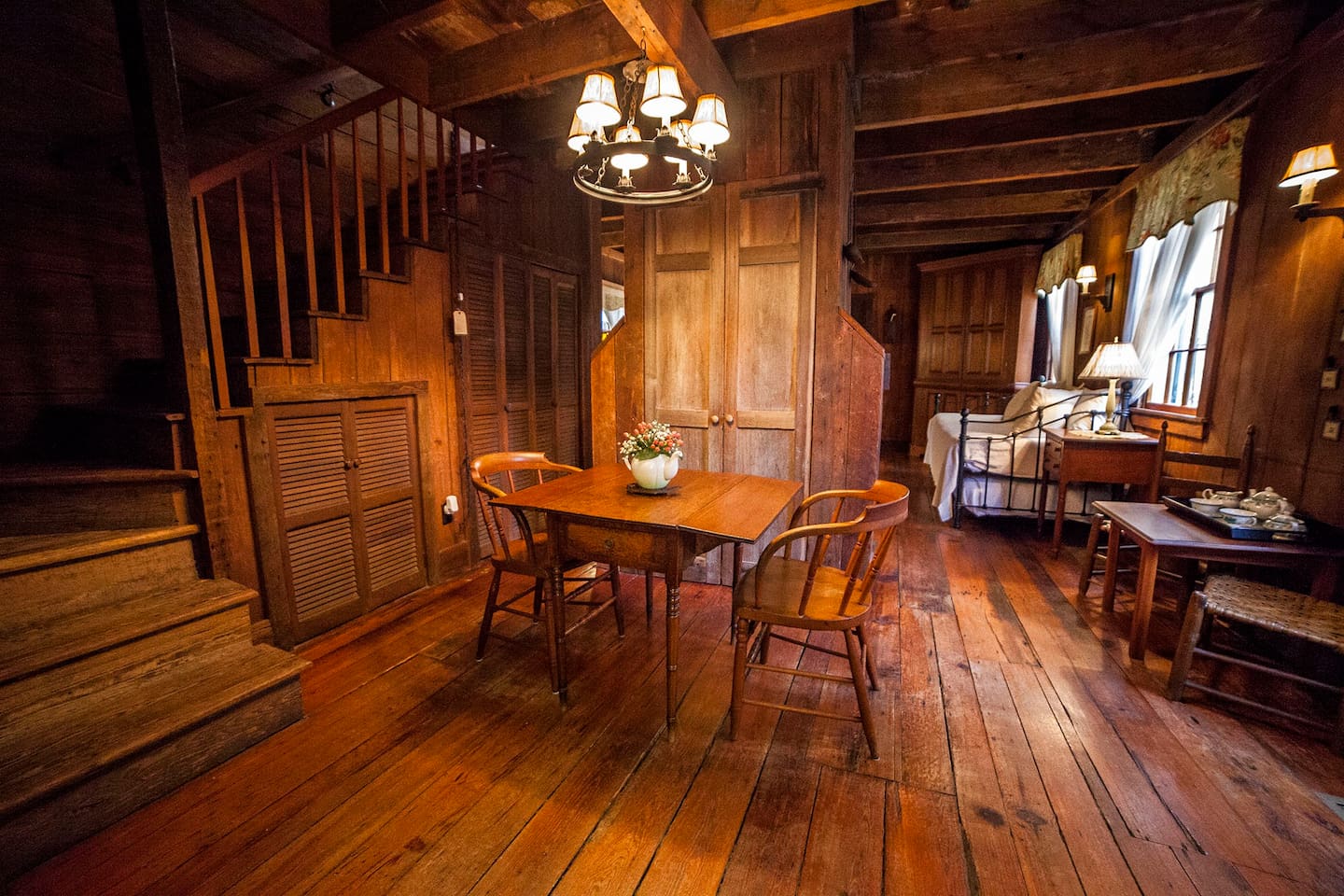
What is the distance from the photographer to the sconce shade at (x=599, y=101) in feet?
5.74

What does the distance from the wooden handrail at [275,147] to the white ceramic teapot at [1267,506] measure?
14.1ft

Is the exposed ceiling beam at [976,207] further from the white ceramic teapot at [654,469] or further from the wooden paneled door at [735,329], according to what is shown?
the white ceramic teapot at [654,469]

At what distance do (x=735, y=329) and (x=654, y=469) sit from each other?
1252 millimetres

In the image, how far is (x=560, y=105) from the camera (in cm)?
331

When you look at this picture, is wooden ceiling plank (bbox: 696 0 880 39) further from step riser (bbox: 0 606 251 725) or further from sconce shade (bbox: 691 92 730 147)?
step riser (bbox: 0 606 251 725)

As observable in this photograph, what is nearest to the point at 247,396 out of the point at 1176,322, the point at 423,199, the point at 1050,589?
the point at 423,199

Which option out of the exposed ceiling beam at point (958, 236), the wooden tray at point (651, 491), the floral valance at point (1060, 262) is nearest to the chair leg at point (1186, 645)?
the wooden tray at point (651, 491)

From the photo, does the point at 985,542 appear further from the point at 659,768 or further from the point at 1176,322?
the point at 659,768

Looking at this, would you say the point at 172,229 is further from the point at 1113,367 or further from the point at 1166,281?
the point at 1166,281

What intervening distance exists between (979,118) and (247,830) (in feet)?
18.3

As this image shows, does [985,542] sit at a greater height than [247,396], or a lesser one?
lesser

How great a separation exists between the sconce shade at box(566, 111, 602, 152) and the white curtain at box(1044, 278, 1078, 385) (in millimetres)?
5822

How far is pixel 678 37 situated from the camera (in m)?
2.08

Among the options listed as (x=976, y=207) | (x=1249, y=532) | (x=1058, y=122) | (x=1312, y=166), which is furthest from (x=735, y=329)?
(x=976, y=207)
